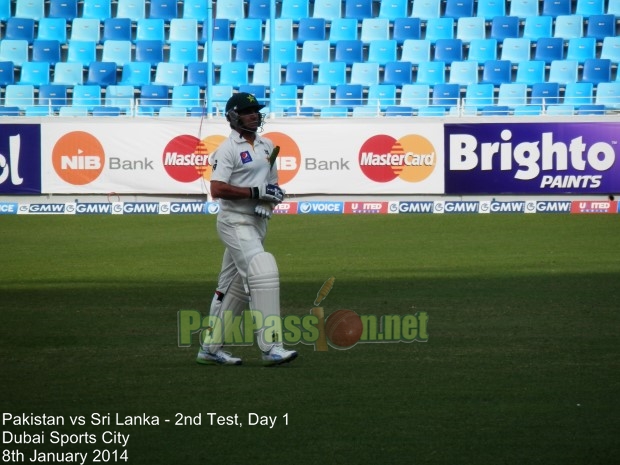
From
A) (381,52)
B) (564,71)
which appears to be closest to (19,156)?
(381,52)

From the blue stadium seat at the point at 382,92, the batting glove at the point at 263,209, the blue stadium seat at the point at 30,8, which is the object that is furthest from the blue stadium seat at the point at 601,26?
the batting glove at the point at 263,209

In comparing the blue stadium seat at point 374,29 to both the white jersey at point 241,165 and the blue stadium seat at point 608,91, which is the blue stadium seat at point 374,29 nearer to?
the blue stadium seat at point 608,91

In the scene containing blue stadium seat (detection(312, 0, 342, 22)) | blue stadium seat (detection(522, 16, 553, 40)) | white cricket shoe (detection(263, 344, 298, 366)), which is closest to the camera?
white cricket shoe (detection(263, 344, 298, 366))

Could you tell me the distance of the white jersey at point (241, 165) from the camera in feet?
31.3

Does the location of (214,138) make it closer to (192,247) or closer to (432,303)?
(192,247)

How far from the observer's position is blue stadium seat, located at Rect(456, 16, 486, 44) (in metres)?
38.2

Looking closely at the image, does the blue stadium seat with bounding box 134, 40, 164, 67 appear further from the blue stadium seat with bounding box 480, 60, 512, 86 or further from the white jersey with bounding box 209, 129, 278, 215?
the white jersey with bounding box 209, 129, 278, 215

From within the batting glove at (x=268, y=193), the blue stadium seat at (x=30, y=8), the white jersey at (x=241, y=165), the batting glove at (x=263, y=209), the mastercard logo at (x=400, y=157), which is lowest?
the batting glove at (x=263, y=209)

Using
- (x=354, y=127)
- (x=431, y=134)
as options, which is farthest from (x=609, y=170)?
(x=354, y=127)

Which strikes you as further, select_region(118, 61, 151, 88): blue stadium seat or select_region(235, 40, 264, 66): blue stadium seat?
select_region(235, 40, 264, 66): blue stadium seat

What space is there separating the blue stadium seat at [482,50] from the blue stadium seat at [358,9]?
3.92 meters

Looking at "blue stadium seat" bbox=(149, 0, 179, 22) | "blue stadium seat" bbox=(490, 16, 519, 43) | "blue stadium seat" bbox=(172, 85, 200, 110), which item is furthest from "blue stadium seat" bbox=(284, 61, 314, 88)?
"blue stadium seat" bbox=(490, 16, 519, 43)

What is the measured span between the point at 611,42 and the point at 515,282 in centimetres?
2292

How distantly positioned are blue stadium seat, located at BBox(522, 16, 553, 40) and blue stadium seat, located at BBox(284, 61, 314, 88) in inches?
281
